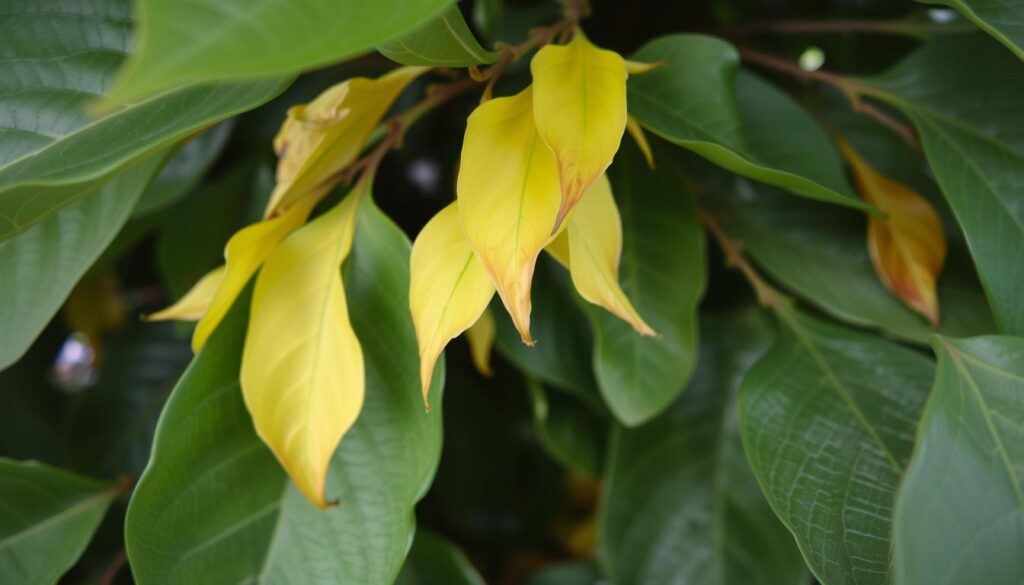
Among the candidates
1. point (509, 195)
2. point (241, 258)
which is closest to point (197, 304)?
point (241, 258)

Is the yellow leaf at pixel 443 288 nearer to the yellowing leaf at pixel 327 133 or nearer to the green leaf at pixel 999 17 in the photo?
the yellowing leaf at pixel 327 133

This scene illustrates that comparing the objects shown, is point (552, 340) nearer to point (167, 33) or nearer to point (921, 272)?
point (921, 272)

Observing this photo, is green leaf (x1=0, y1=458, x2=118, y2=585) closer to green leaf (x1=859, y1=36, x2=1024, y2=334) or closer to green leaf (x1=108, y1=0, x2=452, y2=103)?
green leaf (x1=108, y1=0, x2=452, y2=103)

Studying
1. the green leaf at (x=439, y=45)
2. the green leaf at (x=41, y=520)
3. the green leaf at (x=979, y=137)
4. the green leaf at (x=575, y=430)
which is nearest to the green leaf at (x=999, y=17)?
A: the green leaf at (x=979, y=137)

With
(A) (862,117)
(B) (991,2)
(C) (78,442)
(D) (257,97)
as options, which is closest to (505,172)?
(D) (257,97)

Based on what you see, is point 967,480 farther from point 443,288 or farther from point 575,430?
point 575,430
